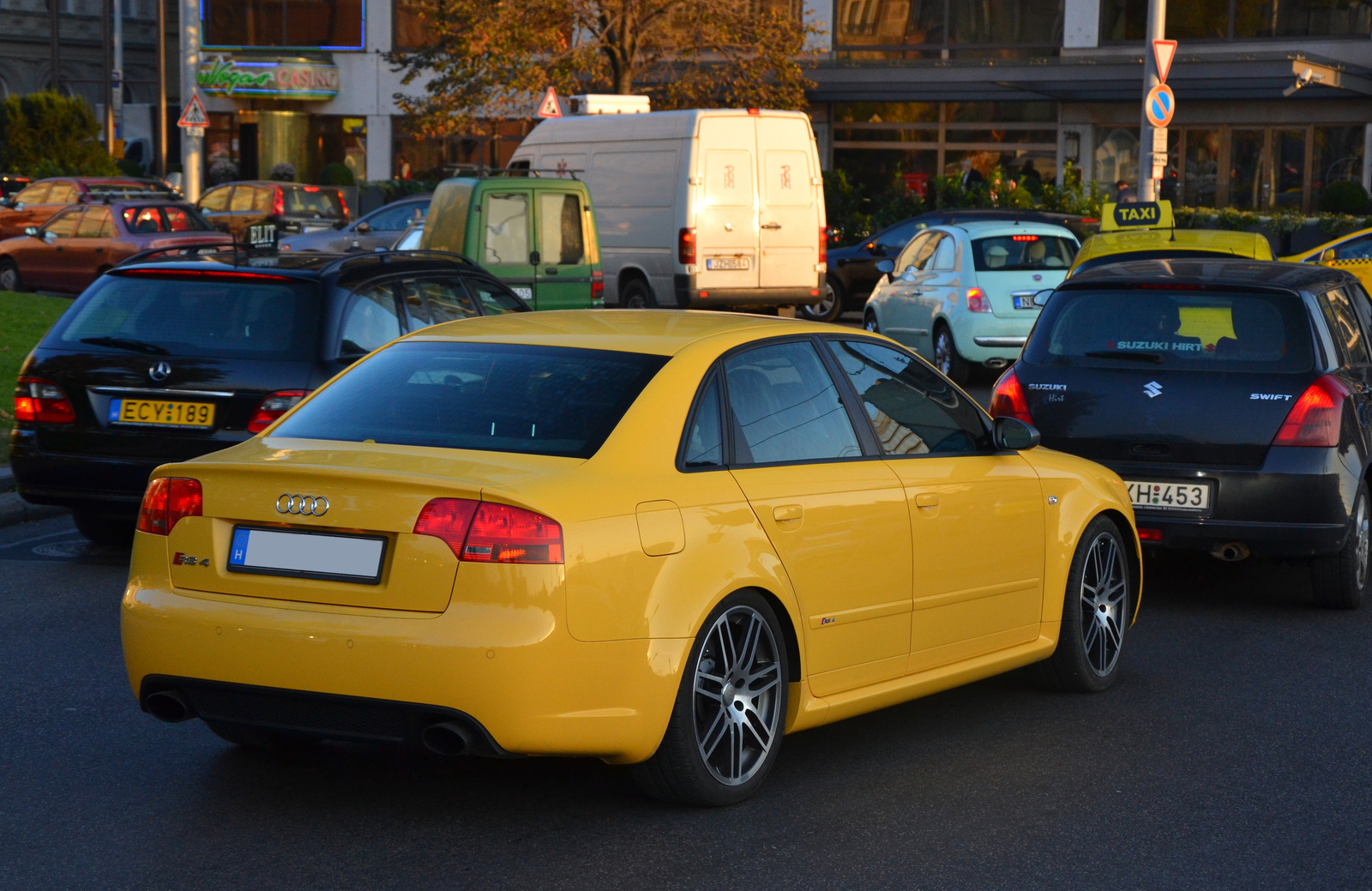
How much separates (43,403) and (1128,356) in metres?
5.28

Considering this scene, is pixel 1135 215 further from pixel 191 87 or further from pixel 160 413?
pixel 191 87

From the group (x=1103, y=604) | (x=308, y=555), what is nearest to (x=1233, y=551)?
(x=1103, y=604)

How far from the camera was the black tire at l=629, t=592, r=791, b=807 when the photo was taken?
4.95 metres

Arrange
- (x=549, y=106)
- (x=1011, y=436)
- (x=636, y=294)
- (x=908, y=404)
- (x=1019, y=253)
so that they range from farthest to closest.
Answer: (x=549, y=106) < (x=636, y=294) < (x=1019, y=253) < (x=1011, y=436) < (x=908, y=404)

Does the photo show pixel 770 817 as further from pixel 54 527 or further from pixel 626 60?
pixel 626 60

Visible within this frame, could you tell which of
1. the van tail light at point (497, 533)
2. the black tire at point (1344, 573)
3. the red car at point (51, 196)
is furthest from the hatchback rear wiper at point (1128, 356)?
the red car at point (51, 196)

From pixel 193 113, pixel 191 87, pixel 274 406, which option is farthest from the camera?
pixel 191 87

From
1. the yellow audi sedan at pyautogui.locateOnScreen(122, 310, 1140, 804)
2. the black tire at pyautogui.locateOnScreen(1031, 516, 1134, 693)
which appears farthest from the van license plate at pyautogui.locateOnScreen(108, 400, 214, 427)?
the black tire at pyautogui.locateOnScreen(1031, 516, 1134, 693)

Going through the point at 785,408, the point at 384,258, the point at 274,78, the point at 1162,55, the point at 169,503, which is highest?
the point at 274,78

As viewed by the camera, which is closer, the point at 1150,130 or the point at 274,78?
the point at 1150,130

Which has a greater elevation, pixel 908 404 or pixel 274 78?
pixel 274 78

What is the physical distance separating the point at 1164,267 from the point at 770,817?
4.82 metres

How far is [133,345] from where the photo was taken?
8.68 m

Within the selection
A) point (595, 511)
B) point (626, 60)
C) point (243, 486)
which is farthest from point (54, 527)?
point (626, 60)
